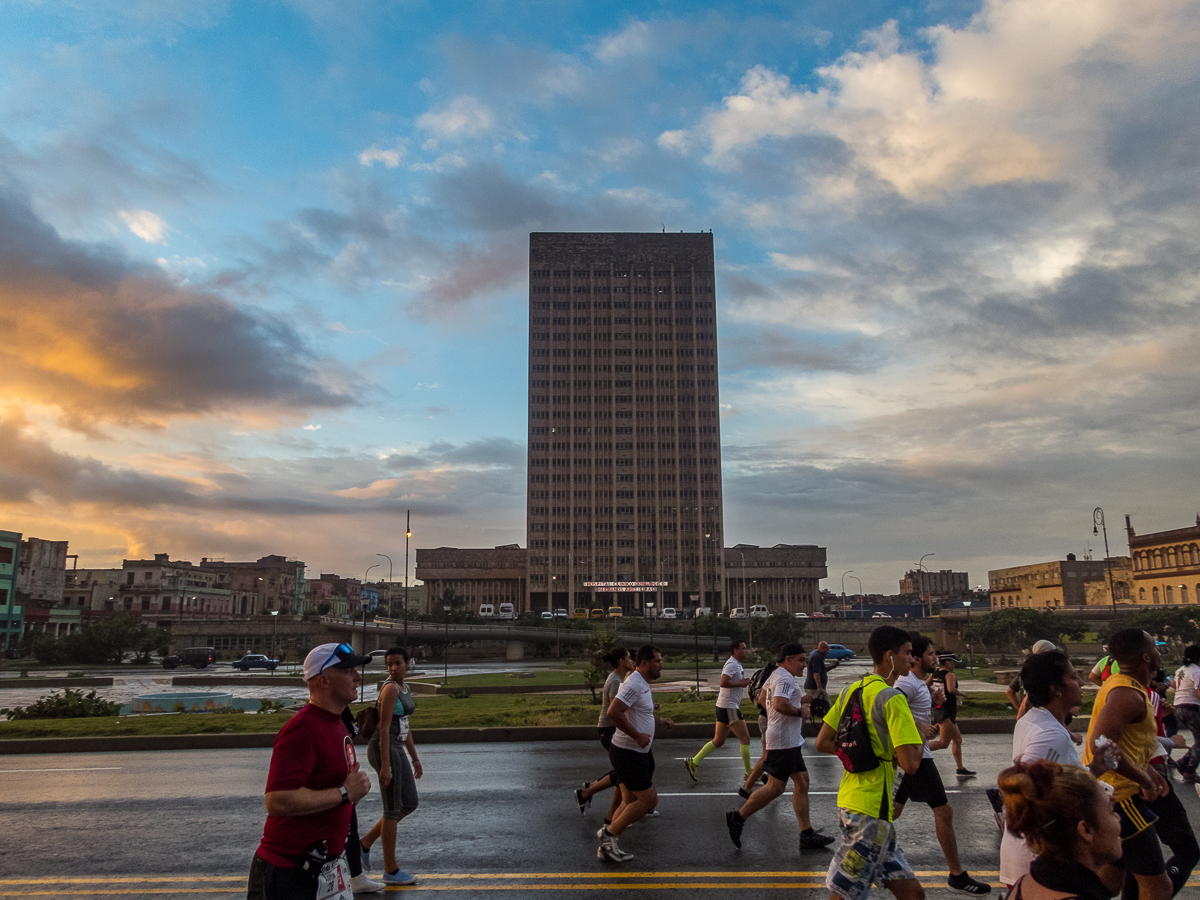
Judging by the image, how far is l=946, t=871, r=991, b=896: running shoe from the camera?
19.7 feet

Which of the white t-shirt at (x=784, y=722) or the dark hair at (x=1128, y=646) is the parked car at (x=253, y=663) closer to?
the white t-shirt at (x=784, y=722)

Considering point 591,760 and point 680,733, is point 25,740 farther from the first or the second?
point 680,733

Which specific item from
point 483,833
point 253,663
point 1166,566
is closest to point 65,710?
point 483,833

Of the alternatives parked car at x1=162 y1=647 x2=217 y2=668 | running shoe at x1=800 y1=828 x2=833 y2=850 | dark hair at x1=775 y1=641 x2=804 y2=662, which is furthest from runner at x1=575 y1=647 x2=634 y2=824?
parked car at x1=162 y1=647 x2=217 y2=668

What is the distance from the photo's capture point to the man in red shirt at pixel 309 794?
3.69 meters

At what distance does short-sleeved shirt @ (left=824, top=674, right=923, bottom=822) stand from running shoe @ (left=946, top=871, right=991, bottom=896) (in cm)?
193

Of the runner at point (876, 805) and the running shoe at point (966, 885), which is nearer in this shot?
the runner at point (876, 805)

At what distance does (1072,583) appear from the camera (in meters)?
105

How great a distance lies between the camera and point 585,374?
486 feet

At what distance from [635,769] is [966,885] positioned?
2.84m

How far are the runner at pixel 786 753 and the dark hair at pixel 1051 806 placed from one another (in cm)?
472

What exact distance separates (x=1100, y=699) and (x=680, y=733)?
10852 millimetres

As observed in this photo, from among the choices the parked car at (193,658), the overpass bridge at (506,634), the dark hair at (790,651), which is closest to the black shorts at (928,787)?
the dark hair at (790,651)

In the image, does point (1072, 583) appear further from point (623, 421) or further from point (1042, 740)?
point (1042, 740)
